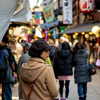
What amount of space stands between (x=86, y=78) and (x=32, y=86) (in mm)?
3663

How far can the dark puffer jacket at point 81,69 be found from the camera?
6.98m

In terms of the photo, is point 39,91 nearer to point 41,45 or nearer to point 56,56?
point 41,45

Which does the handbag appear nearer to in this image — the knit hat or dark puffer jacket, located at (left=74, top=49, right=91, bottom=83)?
dark puffer jacket, located at (left=74, top=49, right=91, bottom=83)

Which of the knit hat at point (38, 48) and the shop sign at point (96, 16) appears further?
the shop sign at point (96, 16)

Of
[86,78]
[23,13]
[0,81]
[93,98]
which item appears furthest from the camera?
[93,98]

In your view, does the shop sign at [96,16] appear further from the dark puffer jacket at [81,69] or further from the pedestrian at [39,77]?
the pedestrian at [39,77]

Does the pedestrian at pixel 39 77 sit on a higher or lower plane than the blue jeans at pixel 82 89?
higher

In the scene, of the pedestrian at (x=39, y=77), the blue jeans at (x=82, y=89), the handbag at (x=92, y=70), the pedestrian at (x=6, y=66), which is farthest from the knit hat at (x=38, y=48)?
the blue jeans at (x=82, y=89)

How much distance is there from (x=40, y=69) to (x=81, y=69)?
367cm

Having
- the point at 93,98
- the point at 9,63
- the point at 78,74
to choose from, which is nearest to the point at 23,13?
the point at 9,63

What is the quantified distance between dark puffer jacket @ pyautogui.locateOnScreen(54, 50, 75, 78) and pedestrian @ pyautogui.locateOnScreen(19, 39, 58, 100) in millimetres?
3631

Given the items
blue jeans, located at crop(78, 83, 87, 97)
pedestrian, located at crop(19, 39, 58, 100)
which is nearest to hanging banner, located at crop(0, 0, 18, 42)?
pedestrian, located at crop(19, 39, 58, 100)

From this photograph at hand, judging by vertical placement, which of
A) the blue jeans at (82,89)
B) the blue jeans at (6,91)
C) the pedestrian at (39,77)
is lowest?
the blue jeans at (82,89)

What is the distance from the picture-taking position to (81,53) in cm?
711
